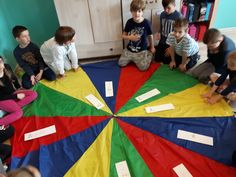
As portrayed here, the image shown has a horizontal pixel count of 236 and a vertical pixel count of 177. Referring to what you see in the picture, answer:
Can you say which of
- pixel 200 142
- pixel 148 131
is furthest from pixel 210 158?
pixel 148 131

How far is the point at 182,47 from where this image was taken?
3.10 m

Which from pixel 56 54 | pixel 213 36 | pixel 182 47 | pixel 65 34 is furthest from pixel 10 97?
pixel 213 36

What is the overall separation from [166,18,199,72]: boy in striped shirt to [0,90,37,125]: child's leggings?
193cm

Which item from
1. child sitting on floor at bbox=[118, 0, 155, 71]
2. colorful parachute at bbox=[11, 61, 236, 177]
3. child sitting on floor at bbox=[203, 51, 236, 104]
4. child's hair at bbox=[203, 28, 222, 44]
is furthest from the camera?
child sitting on floor at bbox=[118, 0, 155, 71]

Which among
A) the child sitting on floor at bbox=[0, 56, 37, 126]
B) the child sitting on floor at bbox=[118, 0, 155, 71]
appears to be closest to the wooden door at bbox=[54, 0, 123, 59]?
the child sitting on floor at bbox=[118, 0, 155, 71]

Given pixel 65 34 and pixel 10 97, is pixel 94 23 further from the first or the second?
pixel 10 97

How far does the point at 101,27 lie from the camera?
3.50 meters

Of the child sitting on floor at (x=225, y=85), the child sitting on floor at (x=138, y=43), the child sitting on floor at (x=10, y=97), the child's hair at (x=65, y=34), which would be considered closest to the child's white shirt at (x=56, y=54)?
the child's hair at (x=65, y=34)

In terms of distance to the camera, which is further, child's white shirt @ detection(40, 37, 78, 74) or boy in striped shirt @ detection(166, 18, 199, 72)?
child's white shirt @ detection(40, 37, 78, 74)

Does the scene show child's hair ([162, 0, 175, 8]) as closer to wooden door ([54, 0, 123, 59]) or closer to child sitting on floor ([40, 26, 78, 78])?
wooden door ([54, 0, 123, 59])

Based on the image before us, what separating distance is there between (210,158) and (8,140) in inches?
84.0

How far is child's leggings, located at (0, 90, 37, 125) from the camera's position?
A: 277 centimetres

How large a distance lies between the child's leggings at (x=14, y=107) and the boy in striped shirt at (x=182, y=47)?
6.33ft

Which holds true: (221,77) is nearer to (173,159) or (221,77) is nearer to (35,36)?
(173,159)
